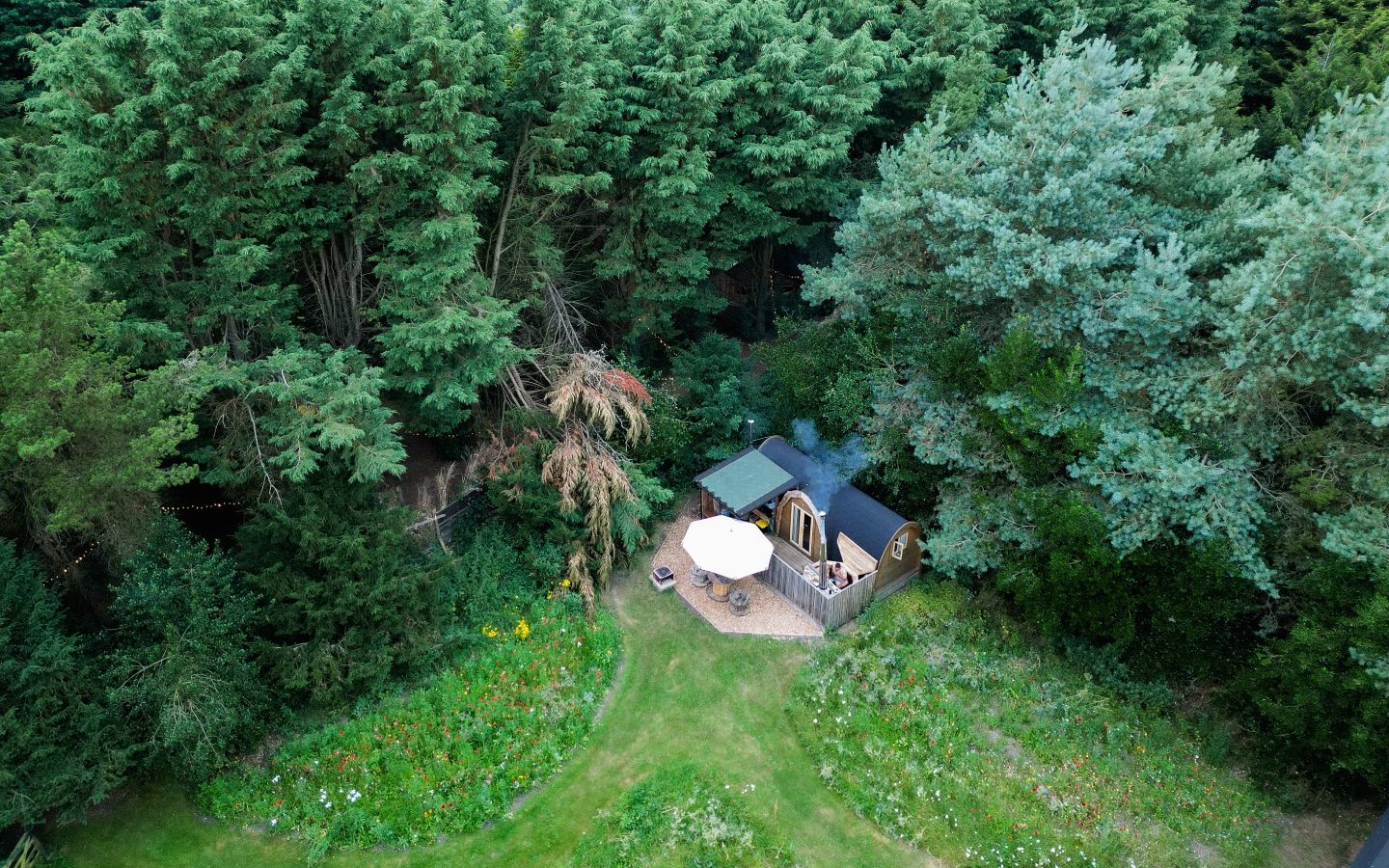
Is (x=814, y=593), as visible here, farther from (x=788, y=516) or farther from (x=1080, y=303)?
(x=1080, y=303)

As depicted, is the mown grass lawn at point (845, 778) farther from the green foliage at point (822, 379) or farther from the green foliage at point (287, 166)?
the green foliage at point (287, 166)

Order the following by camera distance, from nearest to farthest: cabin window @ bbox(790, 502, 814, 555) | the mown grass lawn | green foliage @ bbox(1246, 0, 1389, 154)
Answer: the mown grass lawn → cabin window @ bbox(790, 502, 814, 555) → green foliage @ bbox(1246, 0, 1389, 154)

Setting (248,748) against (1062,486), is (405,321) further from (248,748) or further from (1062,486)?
(1062,486)

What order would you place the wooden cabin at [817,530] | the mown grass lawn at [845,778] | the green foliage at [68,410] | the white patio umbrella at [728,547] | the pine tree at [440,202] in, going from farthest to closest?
the wooden cabin at [817,530] < the white patio umbrella at [728,547] < the pine tree at [440,202] < the mown grass lawn at [845,778] < the green foliage at [68,410]

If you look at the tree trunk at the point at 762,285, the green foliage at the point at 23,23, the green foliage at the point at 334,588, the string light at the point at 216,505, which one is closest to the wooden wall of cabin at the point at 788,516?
the green foliage at the point at 334,588

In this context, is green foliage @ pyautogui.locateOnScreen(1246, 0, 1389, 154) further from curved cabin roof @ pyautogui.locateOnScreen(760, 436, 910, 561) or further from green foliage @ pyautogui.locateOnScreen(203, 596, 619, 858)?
green foliage @ pyautogui.locateOnScreen(203, 596, 619, 858)

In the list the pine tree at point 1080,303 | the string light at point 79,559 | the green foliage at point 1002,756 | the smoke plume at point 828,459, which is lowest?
the green foliage at point 1002,756

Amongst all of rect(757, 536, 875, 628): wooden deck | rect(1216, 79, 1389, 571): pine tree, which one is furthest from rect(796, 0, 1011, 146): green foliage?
rect(757, 536, 875, 628): wooden deck
